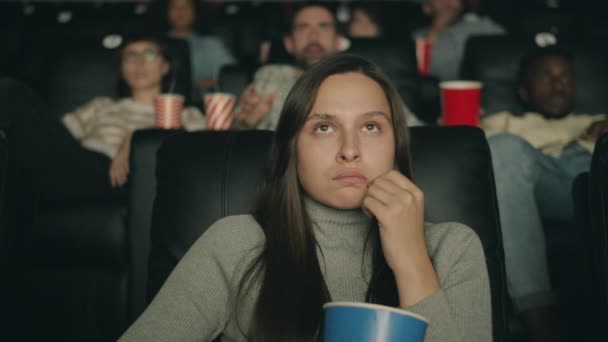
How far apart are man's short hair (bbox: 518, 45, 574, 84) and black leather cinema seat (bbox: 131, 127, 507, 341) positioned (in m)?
1.34

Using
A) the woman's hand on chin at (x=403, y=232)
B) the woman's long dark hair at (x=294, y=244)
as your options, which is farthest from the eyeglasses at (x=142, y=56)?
the woman's hand on chin at (x=403, y=232)

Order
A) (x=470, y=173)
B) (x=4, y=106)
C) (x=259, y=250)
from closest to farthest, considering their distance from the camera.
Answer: (x=259, y=250) → (x=470, y=173) → (x=4, y=106)

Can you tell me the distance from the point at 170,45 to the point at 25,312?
165 cm

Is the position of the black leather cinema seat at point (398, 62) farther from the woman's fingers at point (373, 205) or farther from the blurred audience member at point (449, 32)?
the woman's fingers at point (373, 205)

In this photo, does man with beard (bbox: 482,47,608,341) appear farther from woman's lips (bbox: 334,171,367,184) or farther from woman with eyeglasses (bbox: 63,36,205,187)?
woman with eyeglasses (bbox: 63,36,205,187)

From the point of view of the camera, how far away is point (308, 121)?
1.18 m

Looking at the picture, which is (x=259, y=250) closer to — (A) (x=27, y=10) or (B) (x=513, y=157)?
(B) (x=513, y=157)

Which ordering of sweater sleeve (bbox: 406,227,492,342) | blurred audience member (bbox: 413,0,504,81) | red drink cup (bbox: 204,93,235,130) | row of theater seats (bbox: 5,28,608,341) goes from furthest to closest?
blurred audience member (bbox: 413,0,504,81) < red drink cup (bbox: 204,93,235,130) < row of theater seats (bbox: 5,28,608,341) < sweater sleeve (bbox: 406,227,492,342)

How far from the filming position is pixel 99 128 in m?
2.40

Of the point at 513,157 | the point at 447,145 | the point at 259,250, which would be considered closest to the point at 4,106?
the point at 259,250

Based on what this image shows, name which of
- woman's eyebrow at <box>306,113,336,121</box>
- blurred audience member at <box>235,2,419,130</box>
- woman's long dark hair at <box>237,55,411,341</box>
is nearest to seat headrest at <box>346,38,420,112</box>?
blurred audience member at <box>235,2,419,130</box>

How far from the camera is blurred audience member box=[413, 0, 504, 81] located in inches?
137

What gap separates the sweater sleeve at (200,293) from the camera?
40.8 inches

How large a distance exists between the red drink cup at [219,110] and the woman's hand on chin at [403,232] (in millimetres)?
1044
